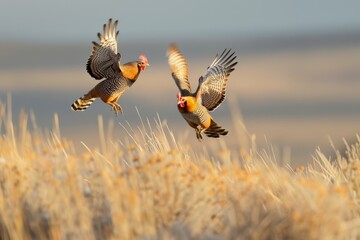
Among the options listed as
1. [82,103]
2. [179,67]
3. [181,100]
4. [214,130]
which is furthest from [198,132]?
[82,103]

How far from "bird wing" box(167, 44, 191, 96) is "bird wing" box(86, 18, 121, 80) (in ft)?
2.22

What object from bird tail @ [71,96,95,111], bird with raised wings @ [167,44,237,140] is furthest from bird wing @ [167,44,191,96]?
bird tail @ [71,96,95,111]

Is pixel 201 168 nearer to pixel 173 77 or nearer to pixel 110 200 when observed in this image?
pixel 110 200

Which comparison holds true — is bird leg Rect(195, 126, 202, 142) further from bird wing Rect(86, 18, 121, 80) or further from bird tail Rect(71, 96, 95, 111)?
bird tail Rect(71, 96, 95, 111)

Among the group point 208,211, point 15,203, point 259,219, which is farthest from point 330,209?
point 15,203

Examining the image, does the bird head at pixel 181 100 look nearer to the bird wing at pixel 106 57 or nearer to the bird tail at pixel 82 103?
the bird wing at pixel 106 57

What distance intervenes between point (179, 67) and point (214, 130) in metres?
0.96

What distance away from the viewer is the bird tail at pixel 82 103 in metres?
10.2

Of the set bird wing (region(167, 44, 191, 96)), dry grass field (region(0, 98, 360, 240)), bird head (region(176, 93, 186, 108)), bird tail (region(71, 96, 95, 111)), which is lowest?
dry grass field (region(0, 98, 360, 240))

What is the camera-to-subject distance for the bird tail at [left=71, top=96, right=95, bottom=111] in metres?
10.2

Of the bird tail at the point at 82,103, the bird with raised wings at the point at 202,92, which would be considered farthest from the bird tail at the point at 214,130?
the bird tail at the point at 82,103

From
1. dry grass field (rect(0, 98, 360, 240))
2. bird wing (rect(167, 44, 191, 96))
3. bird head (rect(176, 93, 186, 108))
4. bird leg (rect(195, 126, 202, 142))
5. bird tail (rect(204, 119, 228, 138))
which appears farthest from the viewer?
bird tail (rect(204, 119, 228, 138))

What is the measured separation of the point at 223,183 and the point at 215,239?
1.10m

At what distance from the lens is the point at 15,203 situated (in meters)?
5.94
